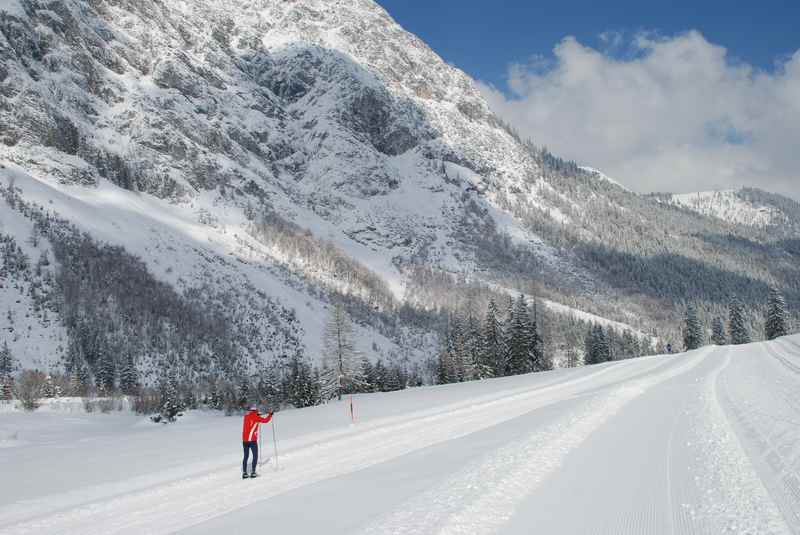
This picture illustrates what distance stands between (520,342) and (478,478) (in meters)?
52.2

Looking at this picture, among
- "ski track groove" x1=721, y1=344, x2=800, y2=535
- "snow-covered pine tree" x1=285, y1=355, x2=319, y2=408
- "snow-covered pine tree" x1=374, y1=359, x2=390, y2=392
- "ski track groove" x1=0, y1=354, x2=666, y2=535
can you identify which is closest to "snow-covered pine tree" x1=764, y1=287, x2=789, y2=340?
"snow-covered pine tree" x1=374, y1=359, x2=390, y2=392

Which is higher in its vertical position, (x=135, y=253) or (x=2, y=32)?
(x=2, y=32)

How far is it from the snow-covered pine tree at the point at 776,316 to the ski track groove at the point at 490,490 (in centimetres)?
7615

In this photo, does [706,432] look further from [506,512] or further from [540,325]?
[540,325]

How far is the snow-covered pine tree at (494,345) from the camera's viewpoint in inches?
2413

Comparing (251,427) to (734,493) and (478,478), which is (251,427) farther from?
(734,493)

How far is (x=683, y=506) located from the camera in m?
7.67

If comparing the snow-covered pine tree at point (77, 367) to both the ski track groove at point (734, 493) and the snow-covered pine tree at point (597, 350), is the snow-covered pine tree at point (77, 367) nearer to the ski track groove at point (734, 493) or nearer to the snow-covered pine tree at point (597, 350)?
the snow-covered pine tree at point (597, 350)

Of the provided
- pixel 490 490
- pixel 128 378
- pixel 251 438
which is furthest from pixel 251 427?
pixel 128 378

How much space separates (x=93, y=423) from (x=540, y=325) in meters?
143

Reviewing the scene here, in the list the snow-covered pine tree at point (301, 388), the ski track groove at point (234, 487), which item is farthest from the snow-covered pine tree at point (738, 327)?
the ski track groove at point (234, 487)

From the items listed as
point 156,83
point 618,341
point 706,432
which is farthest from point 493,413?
point 156,83

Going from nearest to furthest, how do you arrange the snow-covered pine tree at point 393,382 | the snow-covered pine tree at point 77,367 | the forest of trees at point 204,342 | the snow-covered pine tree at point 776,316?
the forest of trees at point 204,342 < the snow-covered pine tree at point 77,367 < the snow-covered pine tree at point 393,382 < the snow-covered pine tree at point 776,316

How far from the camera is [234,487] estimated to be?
11461 millimetres
